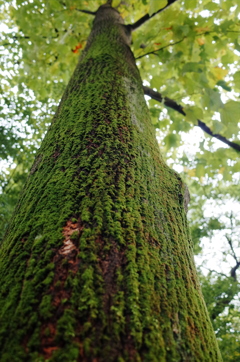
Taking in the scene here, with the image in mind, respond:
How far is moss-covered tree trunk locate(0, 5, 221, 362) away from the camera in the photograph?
21.7 inches

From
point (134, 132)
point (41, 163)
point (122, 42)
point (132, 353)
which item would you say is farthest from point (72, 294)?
point (122, 42)

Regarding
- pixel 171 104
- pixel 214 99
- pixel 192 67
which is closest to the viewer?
pixel 214 99

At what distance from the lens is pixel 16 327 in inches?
22.1

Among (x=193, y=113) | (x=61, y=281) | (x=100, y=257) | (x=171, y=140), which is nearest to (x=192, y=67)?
(x=193, y=113)

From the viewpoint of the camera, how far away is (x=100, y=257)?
0.70m

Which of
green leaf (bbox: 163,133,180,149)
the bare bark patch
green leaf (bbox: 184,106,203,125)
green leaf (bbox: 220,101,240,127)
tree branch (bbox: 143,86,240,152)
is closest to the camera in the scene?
the bare bark patch

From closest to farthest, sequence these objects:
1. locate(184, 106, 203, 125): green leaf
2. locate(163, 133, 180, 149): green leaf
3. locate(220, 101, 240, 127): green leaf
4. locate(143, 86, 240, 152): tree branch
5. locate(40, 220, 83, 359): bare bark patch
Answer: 1. locate(40, 220, 83, 359): bare bark patch
2. locate(220, 101, 240, 127): green leaf
3. locate(184, 106, 203, 125): green leaf
4. locate(143, 86, 240, 152): tree branch
5. locate(163, 133, 180, 149): green leaf

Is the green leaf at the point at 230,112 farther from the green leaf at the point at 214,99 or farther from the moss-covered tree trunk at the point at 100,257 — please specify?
the moss-covered tree trunk at the point at 100,257

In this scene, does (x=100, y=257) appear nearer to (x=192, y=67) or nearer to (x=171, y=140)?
(x=192, y=67)

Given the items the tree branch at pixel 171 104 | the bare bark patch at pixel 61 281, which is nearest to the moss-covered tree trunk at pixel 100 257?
the bare bark patch at pixel 61 281

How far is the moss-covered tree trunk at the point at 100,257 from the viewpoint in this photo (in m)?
0.55

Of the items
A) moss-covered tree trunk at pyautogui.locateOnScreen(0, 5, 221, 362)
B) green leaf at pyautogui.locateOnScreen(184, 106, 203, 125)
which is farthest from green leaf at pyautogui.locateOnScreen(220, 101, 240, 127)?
moss-covered tree trunk at pyautogui.locateOnScreen(0, 5, 221, 362)

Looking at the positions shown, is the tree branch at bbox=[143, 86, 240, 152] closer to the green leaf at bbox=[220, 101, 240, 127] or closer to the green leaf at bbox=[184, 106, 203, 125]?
the green leaf at bbox=[184, 106, 203, 125]

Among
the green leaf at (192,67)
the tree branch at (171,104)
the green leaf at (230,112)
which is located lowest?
the green leaf at (230,112)
